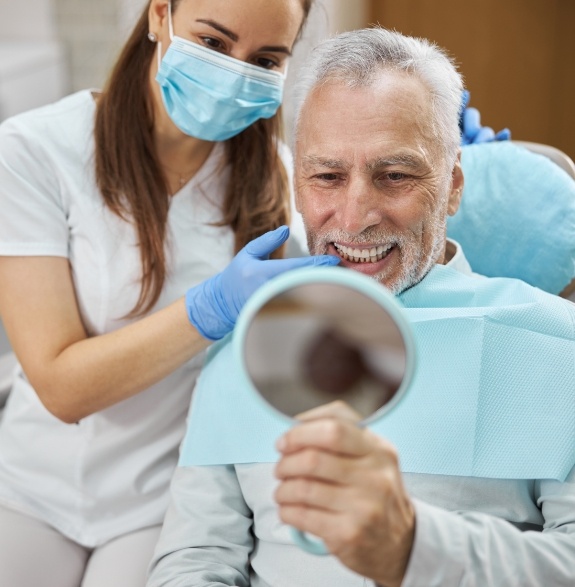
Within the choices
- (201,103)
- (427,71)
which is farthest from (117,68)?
(427,71)

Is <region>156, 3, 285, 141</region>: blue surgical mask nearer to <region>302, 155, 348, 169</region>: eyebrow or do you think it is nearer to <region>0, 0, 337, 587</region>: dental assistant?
<region>0, 0, 337, 587</region>: dental assistant

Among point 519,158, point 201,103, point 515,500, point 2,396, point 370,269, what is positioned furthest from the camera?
point 2,396

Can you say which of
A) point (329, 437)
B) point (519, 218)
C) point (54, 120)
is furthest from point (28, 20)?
point (329, 437)

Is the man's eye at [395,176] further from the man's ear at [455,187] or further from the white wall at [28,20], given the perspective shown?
the white wall at [28,20]

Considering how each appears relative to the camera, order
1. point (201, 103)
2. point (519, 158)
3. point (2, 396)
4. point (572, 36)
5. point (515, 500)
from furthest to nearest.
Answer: point (572, 36) < point (2, 396) < point (519, 158) < point (201, 103) < point (515, 500)

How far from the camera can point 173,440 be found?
1.64 metres

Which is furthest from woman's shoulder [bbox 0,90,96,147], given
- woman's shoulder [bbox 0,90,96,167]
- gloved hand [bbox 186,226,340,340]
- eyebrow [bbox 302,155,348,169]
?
eyebrow [bbox 302,155,348,169]

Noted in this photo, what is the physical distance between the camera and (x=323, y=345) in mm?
826

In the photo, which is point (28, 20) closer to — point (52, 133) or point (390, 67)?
point (52, 133)

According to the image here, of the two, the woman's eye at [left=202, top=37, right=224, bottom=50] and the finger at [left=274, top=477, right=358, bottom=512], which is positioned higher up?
the woman's eye at [left=202, top=37, right=224, bottom=50]

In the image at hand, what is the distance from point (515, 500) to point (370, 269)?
0.40 meters

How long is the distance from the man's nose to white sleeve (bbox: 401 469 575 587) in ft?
1.46

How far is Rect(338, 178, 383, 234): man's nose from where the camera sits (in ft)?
4.02

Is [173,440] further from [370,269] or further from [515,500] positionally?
[515,500]
